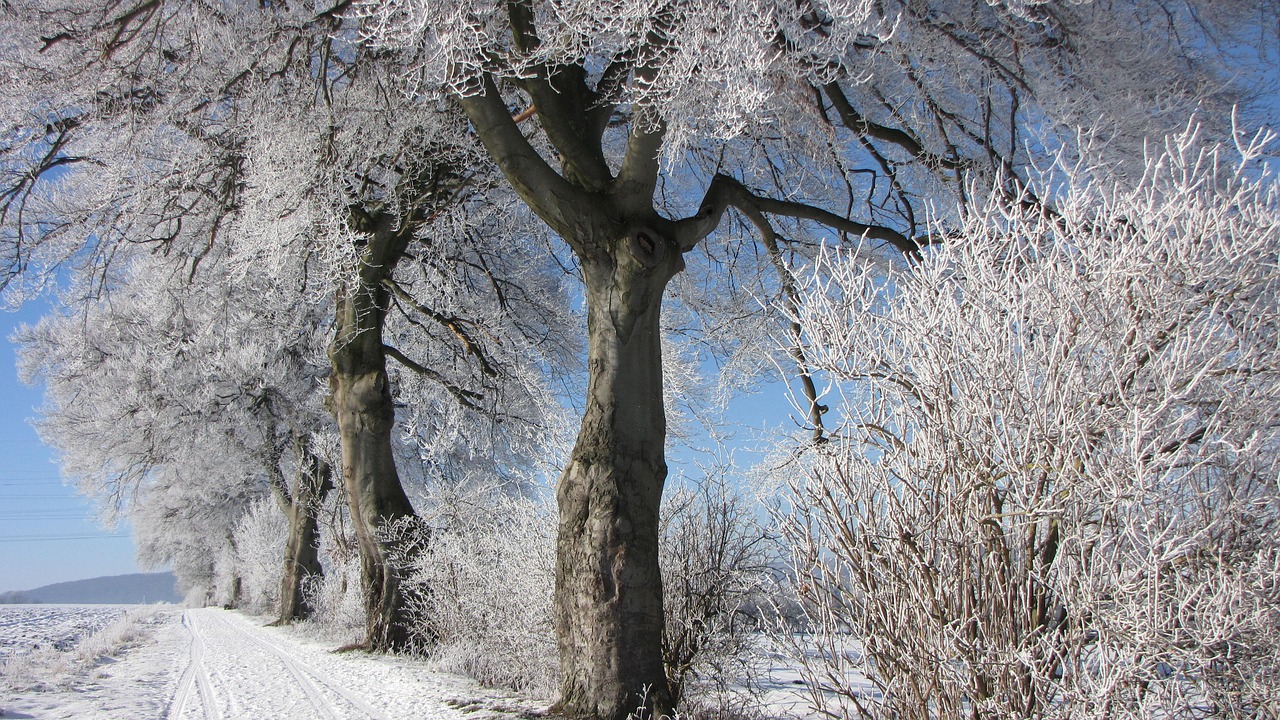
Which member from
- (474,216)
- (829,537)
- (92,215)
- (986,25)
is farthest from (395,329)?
(829,537)

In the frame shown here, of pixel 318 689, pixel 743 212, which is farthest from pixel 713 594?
pixel 318 689

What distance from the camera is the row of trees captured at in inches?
174

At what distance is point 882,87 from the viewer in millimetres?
6305

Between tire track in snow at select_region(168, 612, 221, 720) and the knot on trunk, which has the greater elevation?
the knot on trunk

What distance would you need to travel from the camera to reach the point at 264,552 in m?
21.8

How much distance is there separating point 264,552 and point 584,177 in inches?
777

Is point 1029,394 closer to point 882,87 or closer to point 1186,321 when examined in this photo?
point 1186,321

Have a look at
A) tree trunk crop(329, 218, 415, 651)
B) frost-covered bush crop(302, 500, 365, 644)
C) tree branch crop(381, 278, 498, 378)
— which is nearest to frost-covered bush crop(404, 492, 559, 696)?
tree trunk crop(329, 218, 415, 651)

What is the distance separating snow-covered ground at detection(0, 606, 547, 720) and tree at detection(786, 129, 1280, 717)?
3056 mm

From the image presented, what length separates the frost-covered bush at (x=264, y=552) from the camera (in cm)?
2188

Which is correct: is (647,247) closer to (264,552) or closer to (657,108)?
(657,108)

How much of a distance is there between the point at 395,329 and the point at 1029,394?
34.3 feet

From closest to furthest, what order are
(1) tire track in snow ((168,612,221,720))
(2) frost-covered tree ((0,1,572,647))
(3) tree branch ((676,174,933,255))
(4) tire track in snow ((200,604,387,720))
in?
(4) tire track in snow ((200,604,387,720)), (1) tire track in snow ((168,612,221,720)), (3) tree branch ((676,174,933,255)), (2) frost-covered tree ((0,1,572,647))

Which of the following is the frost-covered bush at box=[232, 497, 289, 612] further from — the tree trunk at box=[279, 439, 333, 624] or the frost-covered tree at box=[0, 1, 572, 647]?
the frost-covered tree at box=[0, 1, 572, 647]
